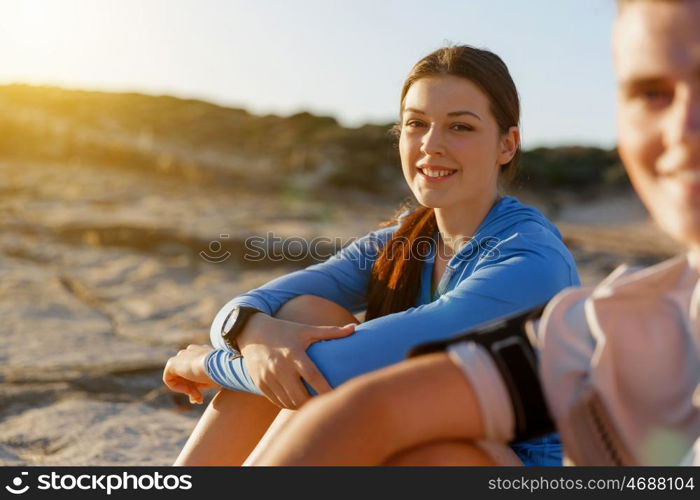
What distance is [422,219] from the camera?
2.70 m

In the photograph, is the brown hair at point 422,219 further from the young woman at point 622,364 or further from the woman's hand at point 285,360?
the young woman at point 622,364

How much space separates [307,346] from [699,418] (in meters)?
1.16

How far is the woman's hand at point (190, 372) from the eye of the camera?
7.70 ft

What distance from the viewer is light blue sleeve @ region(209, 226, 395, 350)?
2459 millimetres

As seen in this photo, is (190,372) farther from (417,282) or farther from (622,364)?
(622,364)

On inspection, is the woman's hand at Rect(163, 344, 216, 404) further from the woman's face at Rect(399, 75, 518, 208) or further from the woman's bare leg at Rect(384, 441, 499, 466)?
the woman's bare leg at Rect(384, 441, 499, 466)

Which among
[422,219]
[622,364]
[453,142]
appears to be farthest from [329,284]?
[622,364]

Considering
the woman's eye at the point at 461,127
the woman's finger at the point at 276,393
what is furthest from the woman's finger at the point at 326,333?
the woman's eye at the point at 461,127

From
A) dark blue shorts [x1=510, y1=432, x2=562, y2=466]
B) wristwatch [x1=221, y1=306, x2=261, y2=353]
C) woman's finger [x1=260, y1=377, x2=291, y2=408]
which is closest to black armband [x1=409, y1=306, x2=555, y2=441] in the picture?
dark blue shorts [x1=510, y1=432, x2=562, y2=466]

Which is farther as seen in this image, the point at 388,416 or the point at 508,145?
the point at 508,145

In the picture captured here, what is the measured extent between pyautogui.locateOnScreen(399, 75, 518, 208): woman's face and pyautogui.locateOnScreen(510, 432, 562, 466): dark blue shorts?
2.74 feet

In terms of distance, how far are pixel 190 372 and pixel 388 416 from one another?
4.60 ft

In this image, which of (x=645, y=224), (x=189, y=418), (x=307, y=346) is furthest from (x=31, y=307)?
(x=645, y=224)
